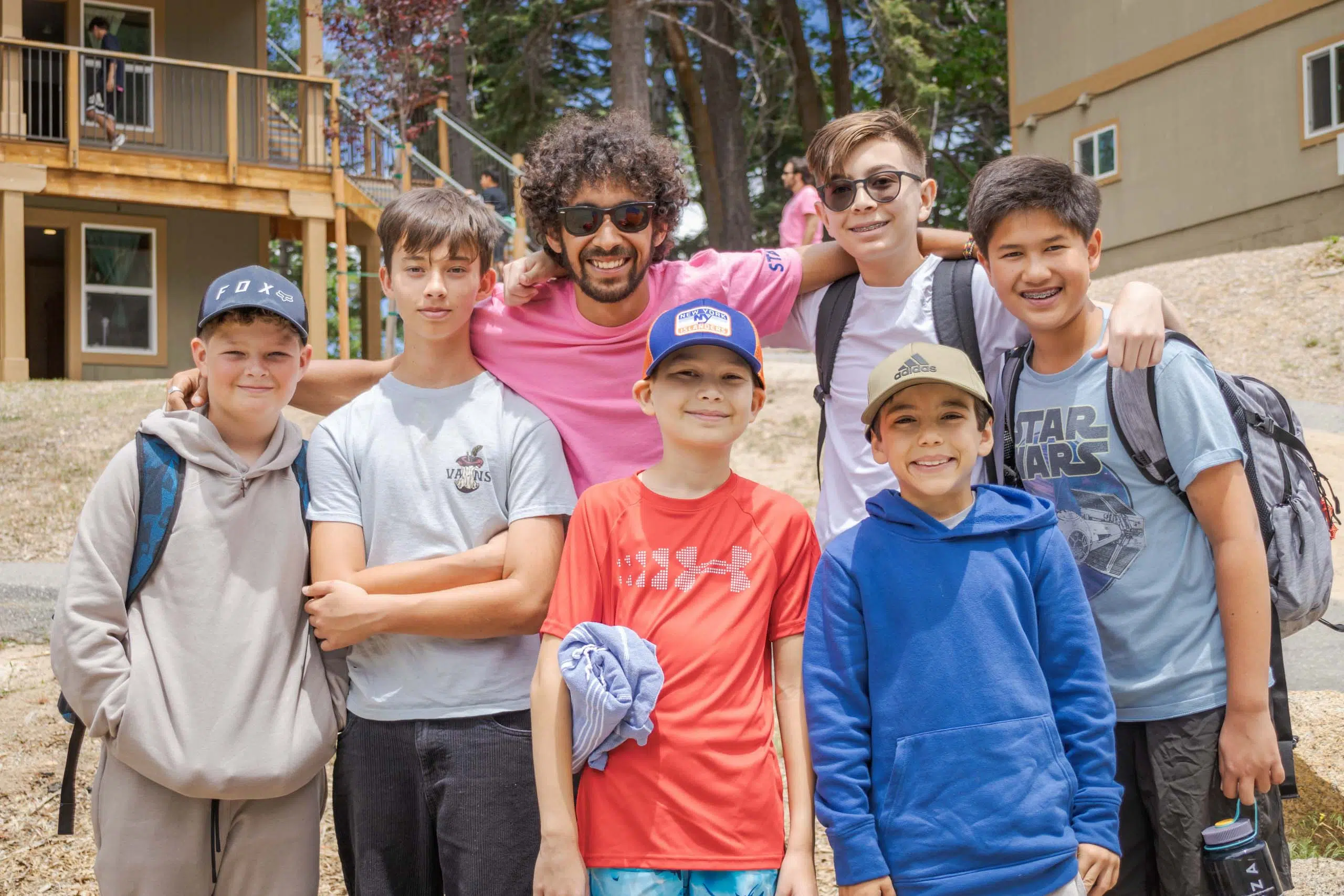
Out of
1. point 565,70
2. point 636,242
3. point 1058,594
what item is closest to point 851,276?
point 636,242

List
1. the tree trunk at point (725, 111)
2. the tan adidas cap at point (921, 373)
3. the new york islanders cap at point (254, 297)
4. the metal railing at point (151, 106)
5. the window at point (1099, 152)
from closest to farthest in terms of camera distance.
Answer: the tan adidas cap at point (921, 373)
the new york islanders cap at point (254, 297)
the metal railing at point (151, 106)
the window at point (1099, 152)
the tree trunk at point (725, 111)

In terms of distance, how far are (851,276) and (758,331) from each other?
0.34m

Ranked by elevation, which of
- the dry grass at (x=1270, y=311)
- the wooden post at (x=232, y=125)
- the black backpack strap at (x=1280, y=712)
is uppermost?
the wooden post at (x=232, y=125)

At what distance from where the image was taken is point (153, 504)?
310 cm

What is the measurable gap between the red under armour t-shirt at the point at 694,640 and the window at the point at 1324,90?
54.5ft

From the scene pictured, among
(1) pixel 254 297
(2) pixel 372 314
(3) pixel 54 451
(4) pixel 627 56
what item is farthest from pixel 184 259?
(1) pixel 254 297

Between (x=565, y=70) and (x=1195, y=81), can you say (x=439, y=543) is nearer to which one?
(x=1195, y=81)

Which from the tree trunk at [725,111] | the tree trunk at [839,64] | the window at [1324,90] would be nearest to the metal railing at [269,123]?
the tree trunk at [725,111]

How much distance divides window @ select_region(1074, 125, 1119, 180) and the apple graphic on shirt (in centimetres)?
1919

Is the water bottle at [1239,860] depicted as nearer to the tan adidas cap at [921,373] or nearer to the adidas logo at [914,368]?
the tan adidas cap at [921,373]

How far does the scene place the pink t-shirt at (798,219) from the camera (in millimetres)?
12469

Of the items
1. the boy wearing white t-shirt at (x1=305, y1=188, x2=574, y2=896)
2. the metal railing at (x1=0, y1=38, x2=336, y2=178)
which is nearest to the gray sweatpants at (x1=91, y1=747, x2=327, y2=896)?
the boy wearing white t-shirt at (x1=305, y1=188, x2=574, y2=896)

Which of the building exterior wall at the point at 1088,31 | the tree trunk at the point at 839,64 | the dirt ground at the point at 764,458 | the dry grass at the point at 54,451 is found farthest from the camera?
the tree trunk at the point at 839,64

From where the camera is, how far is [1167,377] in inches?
114
